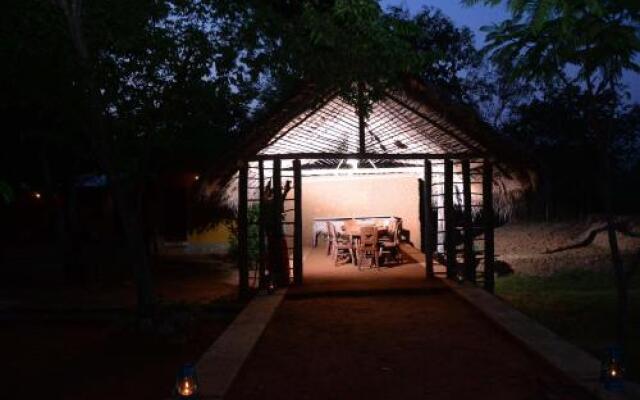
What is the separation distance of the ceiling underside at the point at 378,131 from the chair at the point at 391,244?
6.41ft

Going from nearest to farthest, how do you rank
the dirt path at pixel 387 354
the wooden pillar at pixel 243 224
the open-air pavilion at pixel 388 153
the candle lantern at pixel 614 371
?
1. the candle lantern at pixel 614 371
2. the dirt path at pixel 387 354
3. the open-air pavilion at pixel 388 153
4. the wooden pillar at pixel 243 224

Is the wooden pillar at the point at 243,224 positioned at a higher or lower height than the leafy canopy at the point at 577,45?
lower

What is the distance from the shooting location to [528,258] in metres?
18.5

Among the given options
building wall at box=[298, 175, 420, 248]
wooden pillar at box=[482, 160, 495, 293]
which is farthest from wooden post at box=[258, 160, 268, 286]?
building wall at box=[298, 175, 420, 248]

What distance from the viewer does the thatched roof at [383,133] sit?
973 centimetres

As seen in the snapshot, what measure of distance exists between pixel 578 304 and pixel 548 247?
7.30 meters

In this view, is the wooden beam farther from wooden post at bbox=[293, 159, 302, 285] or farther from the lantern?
the lantern

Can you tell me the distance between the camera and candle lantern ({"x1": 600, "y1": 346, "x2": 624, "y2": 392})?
5046mm

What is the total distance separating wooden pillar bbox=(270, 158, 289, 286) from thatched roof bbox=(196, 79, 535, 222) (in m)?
0.35

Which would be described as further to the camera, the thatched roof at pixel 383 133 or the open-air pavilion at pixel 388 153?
the open-air pavilion at pixel 388 153

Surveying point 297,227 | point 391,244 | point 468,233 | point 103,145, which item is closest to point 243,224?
point 297,227

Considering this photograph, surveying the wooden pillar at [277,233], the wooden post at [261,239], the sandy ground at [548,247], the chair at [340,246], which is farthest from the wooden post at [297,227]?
the sandy ground at [548,247]

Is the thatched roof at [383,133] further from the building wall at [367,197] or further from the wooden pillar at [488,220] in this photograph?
the building wall at [367,197]

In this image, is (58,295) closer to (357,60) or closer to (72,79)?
(72,79)
